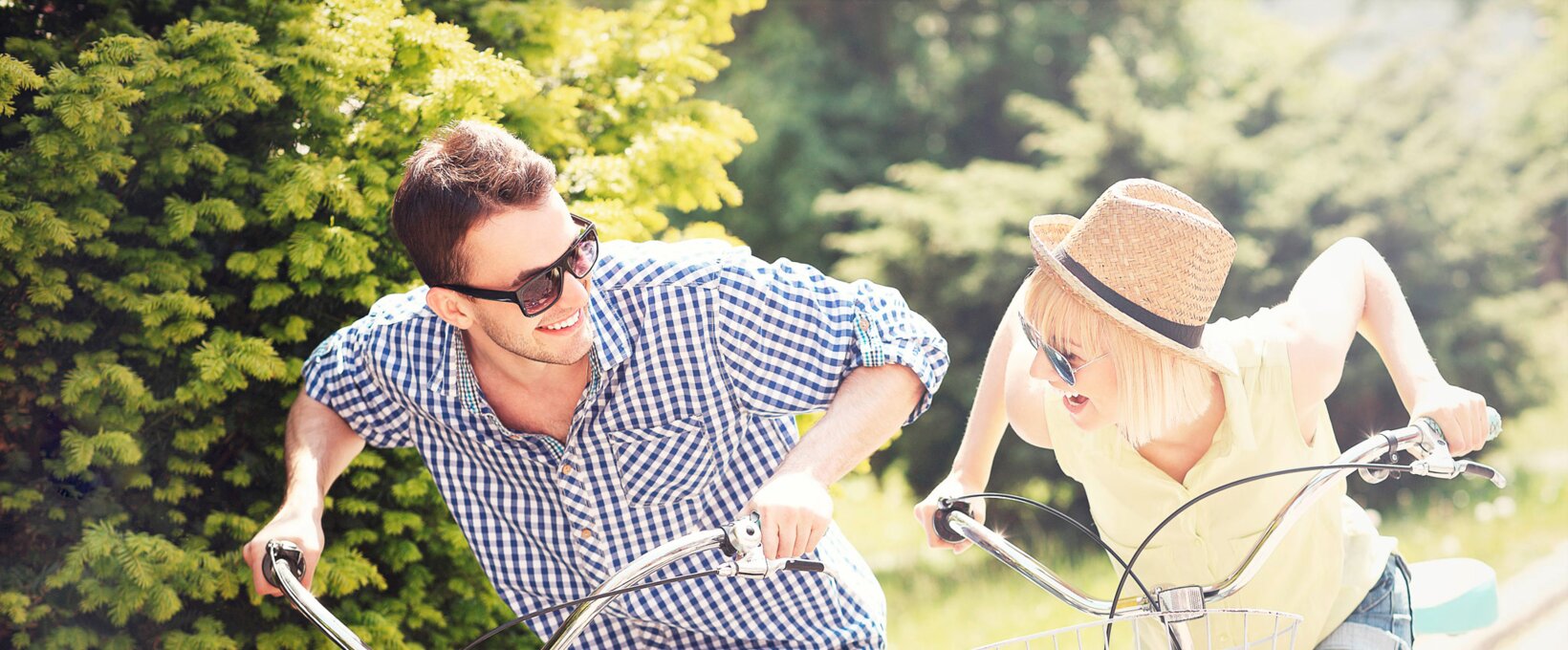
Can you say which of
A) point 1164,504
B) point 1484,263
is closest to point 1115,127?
point 1484,263

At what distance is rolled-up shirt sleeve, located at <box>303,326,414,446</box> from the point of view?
2.96m

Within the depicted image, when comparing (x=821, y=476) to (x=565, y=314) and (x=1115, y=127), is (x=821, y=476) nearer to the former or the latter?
(x=565, y=314)

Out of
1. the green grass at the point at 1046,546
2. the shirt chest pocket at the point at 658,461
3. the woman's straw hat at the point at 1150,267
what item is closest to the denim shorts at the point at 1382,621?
the woman's straw hat at the point at 1150,267

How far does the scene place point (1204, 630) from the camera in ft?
9.59

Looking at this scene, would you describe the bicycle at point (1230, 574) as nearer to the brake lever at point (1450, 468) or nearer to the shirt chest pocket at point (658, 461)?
the brake lever at point (1450, 468)

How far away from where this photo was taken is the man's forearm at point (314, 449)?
2.79m

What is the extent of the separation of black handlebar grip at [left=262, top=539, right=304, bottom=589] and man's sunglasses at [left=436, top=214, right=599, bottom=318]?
581mm

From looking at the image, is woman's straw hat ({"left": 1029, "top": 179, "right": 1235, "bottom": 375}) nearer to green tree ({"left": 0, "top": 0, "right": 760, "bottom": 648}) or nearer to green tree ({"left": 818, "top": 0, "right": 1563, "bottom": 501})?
green tree ({"left": 0, "top": 0, "right": 760, "bottom": 648})

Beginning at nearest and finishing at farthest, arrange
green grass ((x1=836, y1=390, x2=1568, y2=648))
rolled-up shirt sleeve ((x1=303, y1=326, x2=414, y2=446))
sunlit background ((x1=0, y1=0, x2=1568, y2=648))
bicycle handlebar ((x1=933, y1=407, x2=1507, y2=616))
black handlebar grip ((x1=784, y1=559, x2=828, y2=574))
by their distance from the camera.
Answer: black handlebar grip ((x1=784, y1=559, x2=828, y2=574))
bicycle handlebar ((x1=933, y1=407, x2=1507, y2=616))
rolled-up shirt sleeve ((x1=303, y1=326, x2=414, y2=446))
sunlit background ((x1=0, y1=0, x2=1568, y2=648))
green grass ((x1=836, y1=390, x2=1568, y2=648))

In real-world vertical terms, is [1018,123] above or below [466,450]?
above

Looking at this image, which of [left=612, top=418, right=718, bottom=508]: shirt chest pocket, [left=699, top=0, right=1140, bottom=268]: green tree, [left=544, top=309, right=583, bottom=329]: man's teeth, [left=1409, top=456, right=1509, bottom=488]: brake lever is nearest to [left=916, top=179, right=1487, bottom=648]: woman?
[left=1409, top=456, right=1509, bottom=488]: brake lever

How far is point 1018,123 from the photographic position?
36.3 ft

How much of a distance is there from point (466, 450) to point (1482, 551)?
6334 millimetres

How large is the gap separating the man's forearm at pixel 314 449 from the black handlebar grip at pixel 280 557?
194 millimetres
